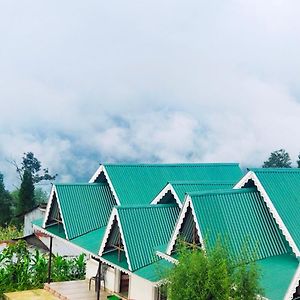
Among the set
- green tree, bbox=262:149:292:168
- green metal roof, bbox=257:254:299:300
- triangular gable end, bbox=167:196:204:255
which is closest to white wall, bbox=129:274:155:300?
triangular gable end, bbox=167:196:204:255

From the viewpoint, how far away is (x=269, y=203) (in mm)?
14945

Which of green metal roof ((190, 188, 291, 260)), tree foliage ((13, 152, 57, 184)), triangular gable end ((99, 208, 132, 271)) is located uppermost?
tree foliage ((13, 152, 57, 184))

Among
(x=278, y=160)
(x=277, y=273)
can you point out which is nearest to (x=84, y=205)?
(x=277, y=273)

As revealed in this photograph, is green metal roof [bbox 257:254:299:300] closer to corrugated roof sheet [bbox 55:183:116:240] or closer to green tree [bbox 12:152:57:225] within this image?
corrugated roof sheet [bbox 55:183:116:240]

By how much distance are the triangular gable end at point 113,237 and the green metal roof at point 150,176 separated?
7.21ft

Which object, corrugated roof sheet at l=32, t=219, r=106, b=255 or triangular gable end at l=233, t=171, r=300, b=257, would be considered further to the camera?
corrugated roof sheet at l=32, t=219, r=106, b=255

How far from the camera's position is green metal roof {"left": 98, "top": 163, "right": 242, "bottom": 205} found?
20.2 metres

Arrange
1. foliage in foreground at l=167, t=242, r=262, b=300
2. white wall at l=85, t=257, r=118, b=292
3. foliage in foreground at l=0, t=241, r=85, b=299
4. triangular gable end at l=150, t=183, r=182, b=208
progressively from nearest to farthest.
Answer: foliage in foreground at l=167, t=242, r=262, b=300
triangular gable end at l=150, t=183, r=182, b=208
white wall at l=85, t=257, r=118, b=292
foliage in foreground at l=0, t=241, r=85, b=299

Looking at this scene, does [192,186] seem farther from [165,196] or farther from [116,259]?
[116,259]

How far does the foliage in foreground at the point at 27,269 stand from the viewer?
21234 millimetres

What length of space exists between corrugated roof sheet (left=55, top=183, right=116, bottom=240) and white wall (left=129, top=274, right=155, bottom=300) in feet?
8.45

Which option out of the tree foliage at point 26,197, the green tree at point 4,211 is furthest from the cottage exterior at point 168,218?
the green tree at point 4,211

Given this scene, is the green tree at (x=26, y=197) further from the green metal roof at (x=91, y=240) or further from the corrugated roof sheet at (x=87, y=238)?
the green metal roof at (x=91, y=240)

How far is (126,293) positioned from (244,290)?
30.3 ft
